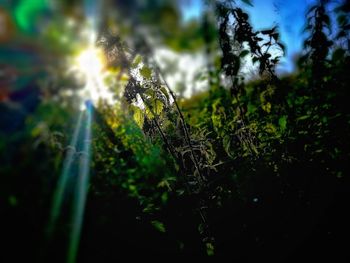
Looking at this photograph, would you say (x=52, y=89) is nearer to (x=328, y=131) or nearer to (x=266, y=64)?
(x=266, y=64)

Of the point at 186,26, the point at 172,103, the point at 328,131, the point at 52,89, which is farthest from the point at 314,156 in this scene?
the point at 52,89

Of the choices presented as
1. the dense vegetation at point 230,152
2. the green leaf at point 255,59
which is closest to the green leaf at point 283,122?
the dense vegetation at point 230,152

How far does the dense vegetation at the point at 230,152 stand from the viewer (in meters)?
1.89

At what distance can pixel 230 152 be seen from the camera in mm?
2119

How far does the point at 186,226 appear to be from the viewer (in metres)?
2.36

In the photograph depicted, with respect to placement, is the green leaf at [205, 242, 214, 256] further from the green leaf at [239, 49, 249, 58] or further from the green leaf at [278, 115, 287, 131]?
the green leaf at [239, 49, 249, 58]

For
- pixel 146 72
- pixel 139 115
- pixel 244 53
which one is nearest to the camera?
pixel 244 53

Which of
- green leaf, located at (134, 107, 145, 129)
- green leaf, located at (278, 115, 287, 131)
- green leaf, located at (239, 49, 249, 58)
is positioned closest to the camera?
green leaf, located at (239, 49, 249, 58)

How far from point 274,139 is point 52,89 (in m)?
1.55

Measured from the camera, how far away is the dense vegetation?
6.20 feet

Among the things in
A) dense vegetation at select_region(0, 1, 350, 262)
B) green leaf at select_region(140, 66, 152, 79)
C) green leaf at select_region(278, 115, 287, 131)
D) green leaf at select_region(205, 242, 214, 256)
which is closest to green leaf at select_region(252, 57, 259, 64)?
dense vegetation at select_region(0, 1, 350, 262)

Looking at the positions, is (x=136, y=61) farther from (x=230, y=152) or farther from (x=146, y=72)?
(x=230, y=152)

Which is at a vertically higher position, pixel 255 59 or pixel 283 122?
pixel 255 59

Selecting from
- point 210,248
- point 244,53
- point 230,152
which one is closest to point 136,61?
point 244,53
